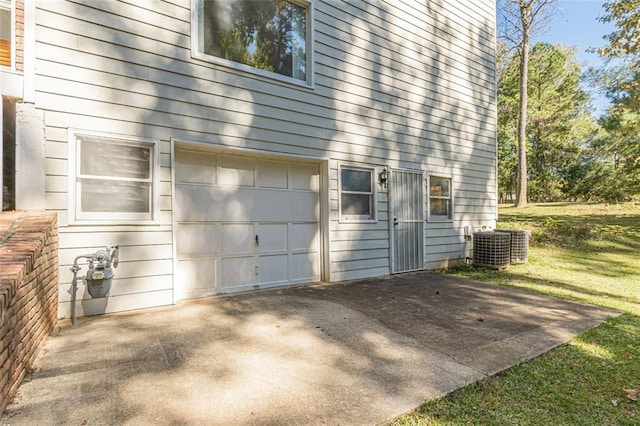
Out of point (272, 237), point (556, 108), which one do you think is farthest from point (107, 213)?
point (556, 108)

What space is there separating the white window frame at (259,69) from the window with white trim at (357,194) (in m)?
1.72

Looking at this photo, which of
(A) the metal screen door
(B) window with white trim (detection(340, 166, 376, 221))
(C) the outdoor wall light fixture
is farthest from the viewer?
(A) the metal screen door

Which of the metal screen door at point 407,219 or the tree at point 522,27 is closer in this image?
the metal screen door at point 407,219

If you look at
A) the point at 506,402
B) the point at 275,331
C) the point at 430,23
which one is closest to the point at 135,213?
the point at 275,331

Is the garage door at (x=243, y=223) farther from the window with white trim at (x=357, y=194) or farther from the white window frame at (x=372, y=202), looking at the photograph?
the window with white trim at (x=357, y=194)

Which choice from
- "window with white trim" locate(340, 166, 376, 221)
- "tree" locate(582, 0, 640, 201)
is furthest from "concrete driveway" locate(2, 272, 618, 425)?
"tree" locate(582, 0, 640, 201)

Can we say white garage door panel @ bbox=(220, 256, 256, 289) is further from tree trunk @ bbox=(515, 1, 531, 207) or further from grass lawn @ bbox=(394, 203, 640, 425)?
tree trunk @ bbox=(515, 1, 531, 207)

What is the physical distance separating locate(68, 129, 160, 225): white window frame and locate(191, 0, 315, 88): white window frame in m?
1.41

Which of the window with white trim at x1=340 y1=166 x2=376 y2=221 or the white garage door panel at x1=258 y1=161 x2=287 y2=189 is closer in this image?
the white garage door panel at x1=258 y1=161 x2=287 y2=189

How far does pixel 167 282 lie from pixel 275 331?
Answer: 169 centimetres

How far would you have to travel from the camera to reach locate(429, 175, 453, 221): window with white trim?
7852 mm

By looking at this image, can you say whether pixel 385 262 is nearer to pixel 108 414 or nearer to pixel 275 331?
pixel 275 331

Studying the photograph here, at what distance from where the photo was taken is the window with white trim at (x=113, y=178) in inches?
153

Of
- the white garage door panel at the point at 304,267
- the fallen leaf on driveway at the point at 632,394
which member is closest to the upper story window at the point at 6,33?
the white garage door panel at the point at 304,267
